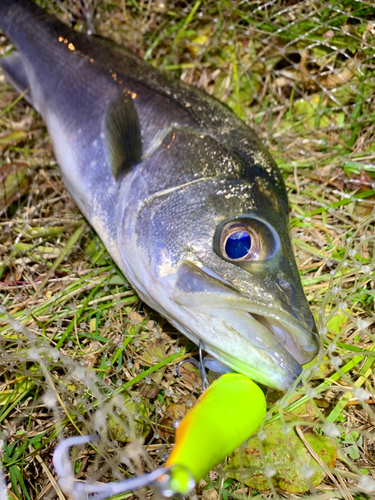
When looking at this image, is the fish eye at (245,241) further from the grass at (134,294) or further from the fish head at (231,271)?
the grass at (134,294)

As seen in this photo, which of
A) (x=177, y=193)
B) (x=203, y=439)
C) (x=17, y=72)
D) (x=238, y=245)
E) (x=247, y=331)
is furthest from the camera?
(x=17, y=72)

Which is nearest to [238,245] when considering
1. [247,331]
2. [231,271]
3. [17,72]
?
[231,271]

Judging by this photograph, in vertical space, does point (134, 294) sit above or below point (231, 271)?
below

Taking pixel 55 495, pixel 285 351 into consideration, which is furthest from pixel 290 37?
pixel 55 495

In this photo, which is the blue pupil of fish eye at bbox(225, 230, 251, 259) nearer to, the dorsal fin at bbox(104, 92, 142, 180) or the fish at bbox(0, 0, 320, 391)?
the fish at bbox(0, 0, 320, 391)

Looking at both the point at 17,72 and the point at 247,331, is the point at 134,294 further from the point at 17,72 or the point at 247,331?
the point at 17,72

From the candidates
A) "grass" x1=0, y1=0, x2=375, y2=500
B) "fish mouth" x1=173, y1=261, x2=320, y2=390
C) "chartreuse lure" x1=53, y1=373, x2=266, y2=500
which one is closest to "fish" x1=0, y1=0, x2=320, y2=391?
"fish mouth" x1=173, y1=261, x2=320, y2=390

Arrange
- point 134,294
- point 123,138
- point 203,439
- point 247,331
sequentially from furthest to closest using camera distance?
point 134,294, point 123,138, point 247,331, point 203,439
